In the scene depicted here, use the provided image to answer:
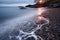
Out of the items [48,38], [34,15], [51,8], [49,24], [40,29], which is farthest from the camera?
[51,8]

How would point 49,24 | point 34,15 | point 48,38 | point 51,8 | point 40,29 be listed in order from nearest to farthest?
point 48,38, point 40,29, point 49,24, point 34,15, point 51,8

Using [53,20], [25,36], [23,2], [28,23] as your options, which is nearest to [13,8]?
[23,2]

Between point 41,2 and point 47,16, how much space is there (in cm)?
26

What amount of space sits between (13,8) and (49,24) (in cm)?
59

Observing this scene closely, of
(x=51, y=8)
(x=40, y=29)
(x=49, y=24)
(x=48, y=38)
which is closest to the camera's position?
(x=48, y=38)

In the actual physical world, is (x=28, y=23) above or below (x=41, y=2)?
below

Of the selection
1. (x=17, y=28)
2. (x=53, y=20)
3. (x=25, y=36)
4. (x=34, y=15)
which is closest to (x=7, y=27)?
(x=17, y=28)

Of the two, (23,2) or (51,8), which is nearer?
(23,2)

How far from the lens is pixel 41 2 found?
2.45 metres

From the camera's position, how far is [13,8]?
215cm

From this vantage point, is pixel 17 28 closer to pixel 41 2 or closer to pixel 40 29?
pixel 40 29

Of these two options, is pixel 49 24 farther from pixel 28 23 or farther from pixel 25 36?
pixel 25 36

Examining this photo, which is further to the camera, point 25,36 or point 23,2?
point 23,2

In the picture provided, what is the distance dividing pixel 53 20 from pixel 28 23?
15.8 inches
